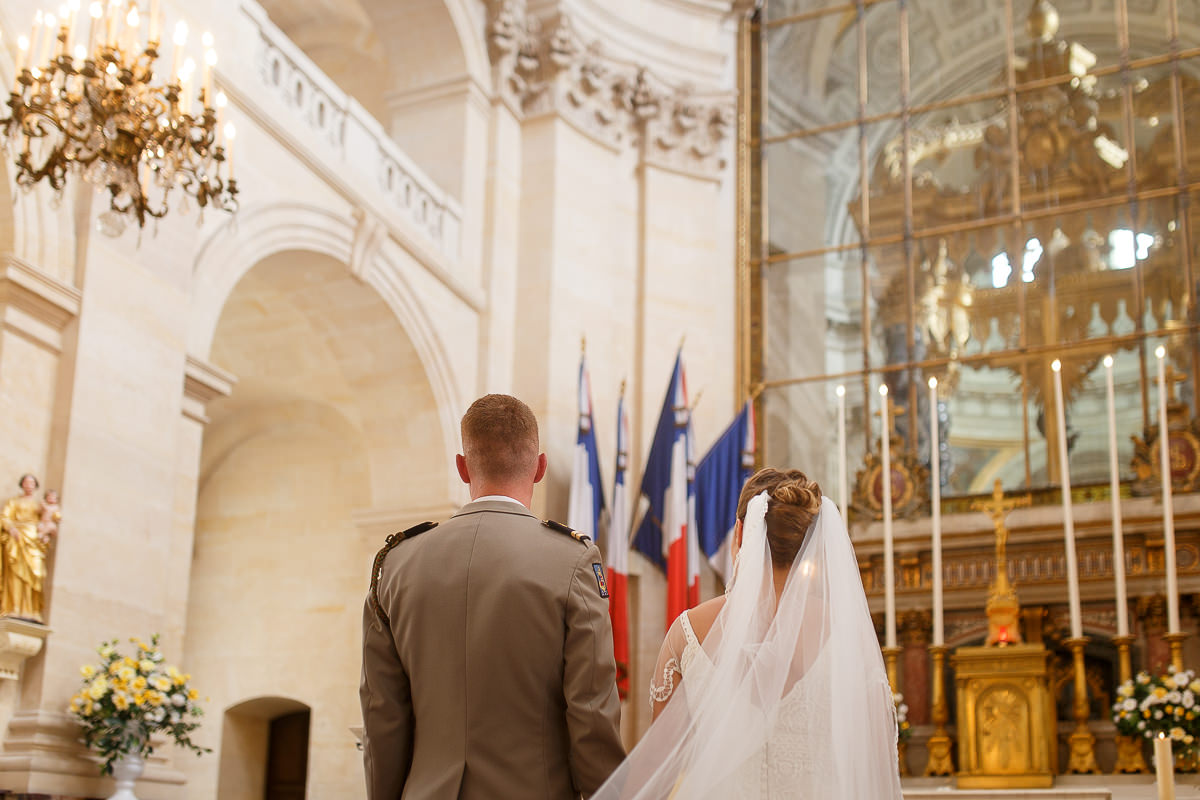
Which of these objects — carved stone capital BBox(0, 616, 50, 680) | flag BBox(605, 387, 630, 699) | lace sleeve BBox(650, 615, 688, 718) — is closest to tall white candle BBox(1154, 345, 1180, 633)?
flag BBox(605, 387, 630, 699)

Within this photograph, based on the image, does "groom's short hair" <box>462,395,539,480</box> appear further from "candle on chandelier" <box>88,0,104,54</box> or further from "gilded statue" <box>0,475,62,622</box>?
"candle on chandelier" <box>88,0,104,54</box>

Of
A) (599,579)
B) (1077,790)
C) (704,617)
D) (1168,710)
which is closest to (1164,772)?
(1077,790)

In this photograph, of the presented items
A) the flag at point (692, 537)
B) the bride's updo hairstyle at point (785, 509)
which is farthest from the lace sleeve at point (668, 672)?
the flag at point (692, 537)

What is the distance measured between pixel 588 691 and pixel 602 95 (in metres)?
11.0

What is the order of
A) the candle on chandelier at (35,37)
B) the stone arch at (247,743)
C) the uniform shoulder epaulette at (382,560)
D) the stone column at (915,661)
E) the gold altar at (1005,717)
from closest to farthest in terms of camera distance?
the uniform shoulder epaulette at (382,560), the candle on chandelier at (35,37), the gold altar at (1005,717), the stone column at (915,661), the stone arch at (247,743)

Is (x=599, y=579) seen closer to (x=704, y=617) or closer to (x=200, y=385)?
(x=704, y=617)

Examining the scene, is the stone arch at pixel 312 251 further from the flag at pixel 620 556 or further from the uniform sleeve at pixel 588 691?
the uniform sleeve at pixel 588 691

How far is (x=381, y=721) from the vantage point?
2934 mm

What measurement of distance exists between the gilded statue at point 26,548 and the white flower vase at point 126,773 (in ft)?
2.67

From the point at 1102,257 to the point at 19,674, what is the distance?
9.32 metres

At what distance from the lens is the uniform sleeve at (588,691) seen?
2.75 m

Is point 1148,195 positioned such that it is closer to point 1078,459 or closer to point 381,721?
point 1078,459

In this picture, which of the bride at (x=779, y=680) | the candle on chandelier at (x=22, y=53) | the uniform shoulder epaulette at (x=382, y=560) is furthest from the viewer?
the candle on chandelier at (x=22, y=53)

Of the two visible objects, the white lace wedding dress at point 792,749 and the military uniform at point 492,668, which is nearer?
the military uniform at point 492,668
